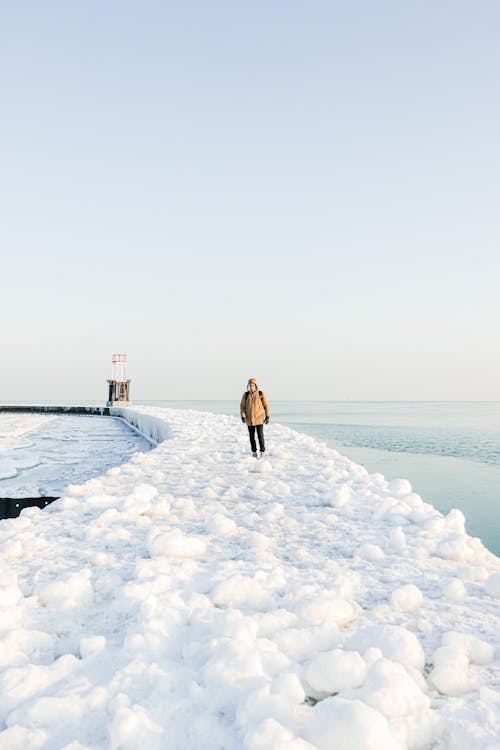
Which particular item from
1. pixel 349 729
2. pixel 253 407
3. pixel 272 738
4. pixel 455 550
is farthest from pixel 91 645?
pixel 253 407

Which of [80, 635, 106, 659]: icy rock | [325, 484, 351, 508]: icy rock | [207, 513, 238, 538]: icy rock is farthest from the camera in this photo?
[325, 484, 351, 508]: icy rock

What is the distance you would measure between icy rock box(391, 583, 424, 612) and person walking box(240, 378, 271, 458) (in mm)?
7484

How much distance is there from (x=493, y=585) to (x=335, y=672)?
1695mm

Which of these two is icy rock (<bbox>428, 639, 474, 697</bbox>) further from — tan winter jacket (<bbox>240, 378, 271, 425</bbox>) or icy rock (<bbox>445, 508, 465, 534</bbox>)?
tan winter jacket (<bbox>240, 378, 271, 425</bbox>)

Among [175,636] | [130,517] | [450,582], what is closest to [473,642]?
[450,582]

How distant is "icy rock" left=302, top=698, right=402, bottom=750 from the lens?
68.8 inches

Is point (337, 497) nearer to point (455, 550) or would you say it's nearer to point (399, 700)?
point (455, 550)

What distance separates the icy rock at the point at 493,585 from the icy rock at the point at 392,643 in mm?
1096

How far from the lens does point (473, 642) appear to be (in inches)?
97.8

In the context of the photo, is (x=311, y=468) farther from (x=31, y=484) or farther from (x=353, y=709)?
(x=353, y=709)

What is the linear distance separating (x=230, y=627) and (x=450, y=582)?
5.33ft

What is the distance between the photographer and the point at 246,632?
8.22 ft

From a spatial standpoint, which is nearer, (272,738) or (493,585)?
(272,738)

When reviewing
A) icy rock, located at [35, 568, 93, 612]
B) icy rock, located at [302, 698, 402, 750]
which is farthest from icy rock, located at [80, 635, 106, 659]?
icy rock, located at [302, 698, 402, 750]
